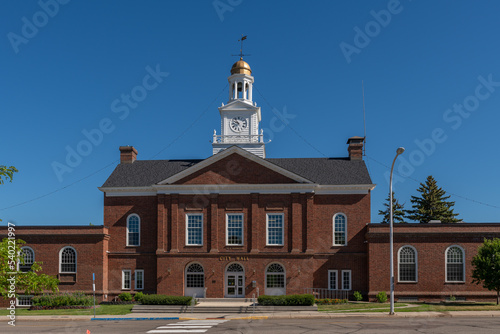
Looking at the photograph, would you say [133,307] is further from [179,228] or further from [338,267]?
[338,267]

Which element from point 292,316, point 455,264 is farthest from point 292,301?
point 455,264

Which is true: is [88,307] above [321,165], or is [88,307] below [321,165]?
below

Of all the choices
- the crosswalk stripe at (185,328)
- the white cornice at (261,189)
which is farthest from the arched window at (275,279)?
the crosswalk stripe at (185,328)

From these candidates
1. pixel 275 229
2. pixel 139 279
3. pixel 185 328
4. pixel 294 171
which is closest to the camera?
pixel 185 328

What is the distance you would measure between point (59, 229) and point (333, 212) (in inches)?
854

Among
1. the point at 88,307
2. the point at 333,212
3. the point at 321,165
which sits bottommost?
the point at 88,307

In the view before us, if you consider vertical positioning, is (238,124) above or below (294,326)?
above

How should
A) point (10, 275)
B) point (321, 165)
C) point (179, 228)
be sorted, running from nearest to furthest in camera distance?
point (10, 275)
point (179, 228)
point (321, 165)

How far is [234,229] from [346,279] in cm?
956

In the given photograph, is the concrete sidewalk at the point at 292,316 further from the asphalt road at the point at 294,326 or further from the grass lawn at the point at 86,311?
the grass lawn at the point at 86,311

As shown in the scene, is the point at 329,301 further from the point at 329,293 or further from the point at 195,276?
the point at 195,276

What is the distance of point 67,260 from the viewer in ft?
148

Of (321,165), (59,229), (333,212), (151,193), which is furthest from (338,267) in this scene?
(59,229)

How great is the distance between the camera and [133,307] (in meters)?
38.0
